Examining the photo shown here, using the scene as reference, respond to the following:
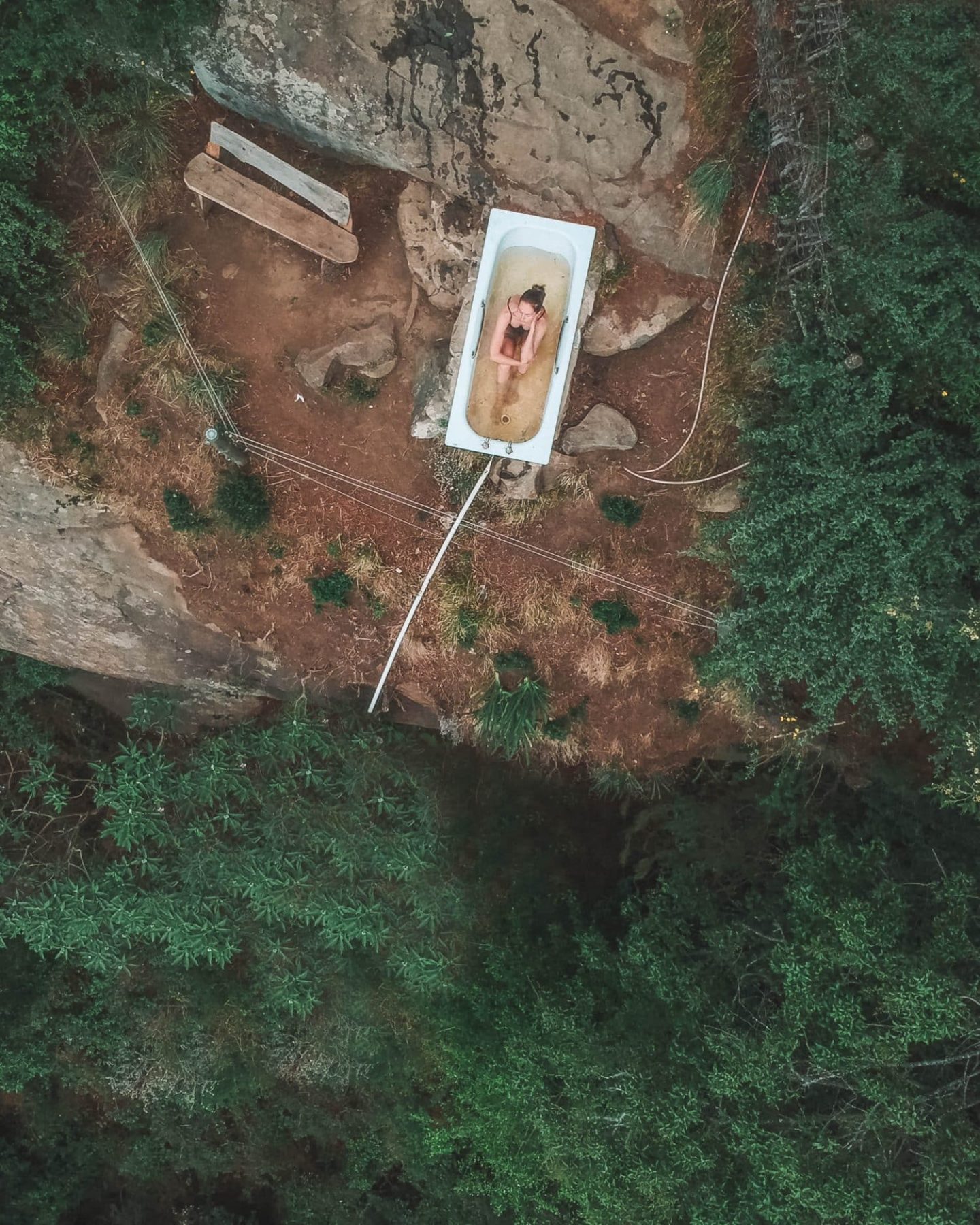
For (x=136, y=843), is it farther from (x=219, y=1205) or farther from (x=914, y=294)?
(x=914, y=294)

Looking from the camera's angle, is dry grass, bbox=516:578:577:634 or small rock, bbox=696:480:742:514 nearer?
small rock, bbox=696:480:742:514

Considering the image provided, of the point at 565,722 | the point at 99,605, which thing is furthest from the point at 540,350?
the point at 99,605

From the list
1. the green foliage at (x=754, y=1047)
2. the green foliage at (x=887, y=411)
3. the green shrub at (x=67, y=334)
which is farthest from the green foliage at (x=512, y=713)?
the green shrub at (x=67, y=334)

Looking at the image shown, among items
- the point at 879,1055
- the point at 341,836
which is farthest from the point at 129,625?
the point at 879,1055

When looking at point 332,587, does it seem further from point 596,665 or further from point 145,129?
point 145,129

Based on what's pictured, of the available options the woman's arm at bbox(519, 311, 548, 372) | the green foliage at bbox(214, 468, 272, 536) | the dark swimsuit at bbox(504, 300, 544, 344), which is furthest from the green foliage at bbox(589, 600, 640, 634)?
the green foliage at bbox(214, 468, 272, 536)

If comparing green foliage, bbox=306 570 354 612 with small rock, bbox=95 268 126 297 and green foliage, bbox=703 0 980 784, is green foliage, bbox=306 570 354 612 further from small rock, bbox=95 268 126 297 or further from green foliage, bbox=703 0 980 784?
green foliage, bbox=703 0 980 784

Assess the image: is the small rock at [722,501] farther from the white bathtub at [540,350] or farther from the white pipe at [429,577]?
the white pipe at [429,577]
